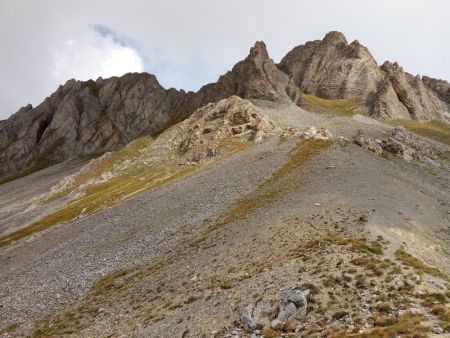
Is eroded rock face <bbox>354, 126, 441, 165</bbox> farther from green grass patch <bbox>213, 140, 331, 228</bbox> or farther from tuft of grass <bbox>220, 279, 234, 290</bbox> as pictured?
tuft of grass <bbox>220, 279, 234, 290</bbox>

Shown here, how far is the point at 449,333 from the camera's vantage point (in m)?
19.8

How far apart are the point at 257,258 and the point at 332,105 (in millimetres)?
119704

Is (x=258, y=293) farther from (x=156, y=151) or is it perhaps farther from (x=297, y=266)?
(x=156, y=151)

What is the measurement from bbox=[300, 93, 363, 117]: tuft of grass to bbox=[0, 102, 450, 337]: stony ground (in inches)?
2573

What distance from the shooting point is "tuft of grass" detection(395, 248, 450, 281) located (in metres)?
28.2

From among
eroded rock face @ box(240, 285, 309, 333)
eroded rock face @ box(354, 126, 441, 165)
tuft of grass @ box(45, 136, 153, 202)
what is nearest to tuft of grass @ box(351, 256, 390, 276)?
eroded rock face @ box(240, 285, 309, 333)

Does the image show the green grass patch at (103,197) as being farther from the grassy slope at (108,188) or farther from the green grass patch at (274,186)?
the green grass patch at (274,186)

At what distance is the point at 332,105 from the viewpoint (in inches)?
5807

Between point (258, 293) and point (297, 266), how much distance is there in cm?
401

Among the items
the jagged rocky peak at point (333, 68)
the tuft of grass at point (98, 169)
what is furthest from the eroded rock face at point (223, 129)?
the jagged rocky peak at point (333, 68)

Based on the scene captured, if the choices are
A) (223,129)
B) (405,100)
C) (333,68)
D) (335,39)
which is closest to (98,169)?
(223,129)

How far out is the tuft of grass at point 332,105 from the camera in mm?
140375

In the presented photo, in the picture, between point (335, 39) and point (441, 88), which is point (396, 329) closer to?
point (335, 39)

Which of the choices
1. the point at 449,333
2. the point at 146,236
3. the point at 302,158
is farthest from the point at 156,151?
the point at 449,333
